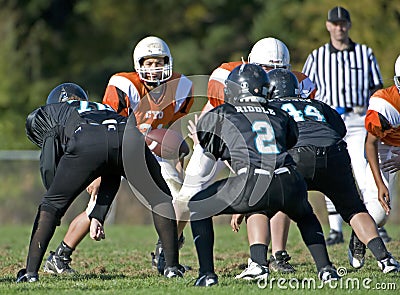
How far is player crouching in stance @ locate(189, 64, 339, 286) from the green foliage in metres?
14.0

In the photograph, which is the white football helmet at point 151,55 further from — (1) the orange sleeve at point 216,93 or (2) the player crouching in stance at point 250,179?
(2) the player crouching in stance at point 250,179

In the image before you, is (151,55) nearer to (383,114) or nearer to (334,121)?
(334,121)

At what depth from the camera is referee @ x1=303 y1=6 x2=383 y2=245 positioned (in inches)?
340

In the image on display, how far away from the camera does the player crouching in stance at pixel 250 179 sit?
5.09 meters

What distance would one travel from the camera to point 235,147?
519 cm

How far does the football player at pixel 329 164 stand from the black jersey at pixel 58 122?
3.95ft

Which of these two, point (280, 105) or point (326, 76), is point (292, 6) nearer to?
point (326, 76)

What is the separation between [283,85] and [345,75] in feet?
9.33

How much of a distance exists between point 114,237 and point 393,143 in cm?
479

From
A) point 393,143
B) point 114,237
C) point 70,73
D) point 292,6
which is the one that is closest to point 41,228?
point 393,143

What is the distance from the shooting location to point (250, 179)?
5082 mm

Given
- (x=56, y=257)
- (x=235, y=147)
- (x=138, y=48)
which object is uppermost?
(x=138, y=48)

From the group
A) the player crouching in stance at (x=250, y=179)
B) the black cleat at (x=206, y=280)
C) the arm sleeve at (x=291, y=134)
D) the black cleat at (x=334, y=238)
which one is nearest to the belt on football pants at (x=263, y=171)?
the player crouching in stance at (x=250, y=179)

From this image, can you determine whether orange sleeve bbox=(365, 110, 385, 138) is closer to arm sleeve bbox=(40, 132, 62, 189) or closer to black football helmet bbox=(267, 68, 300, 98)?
black football helmet bbox=(267, 68, 300, 98)
